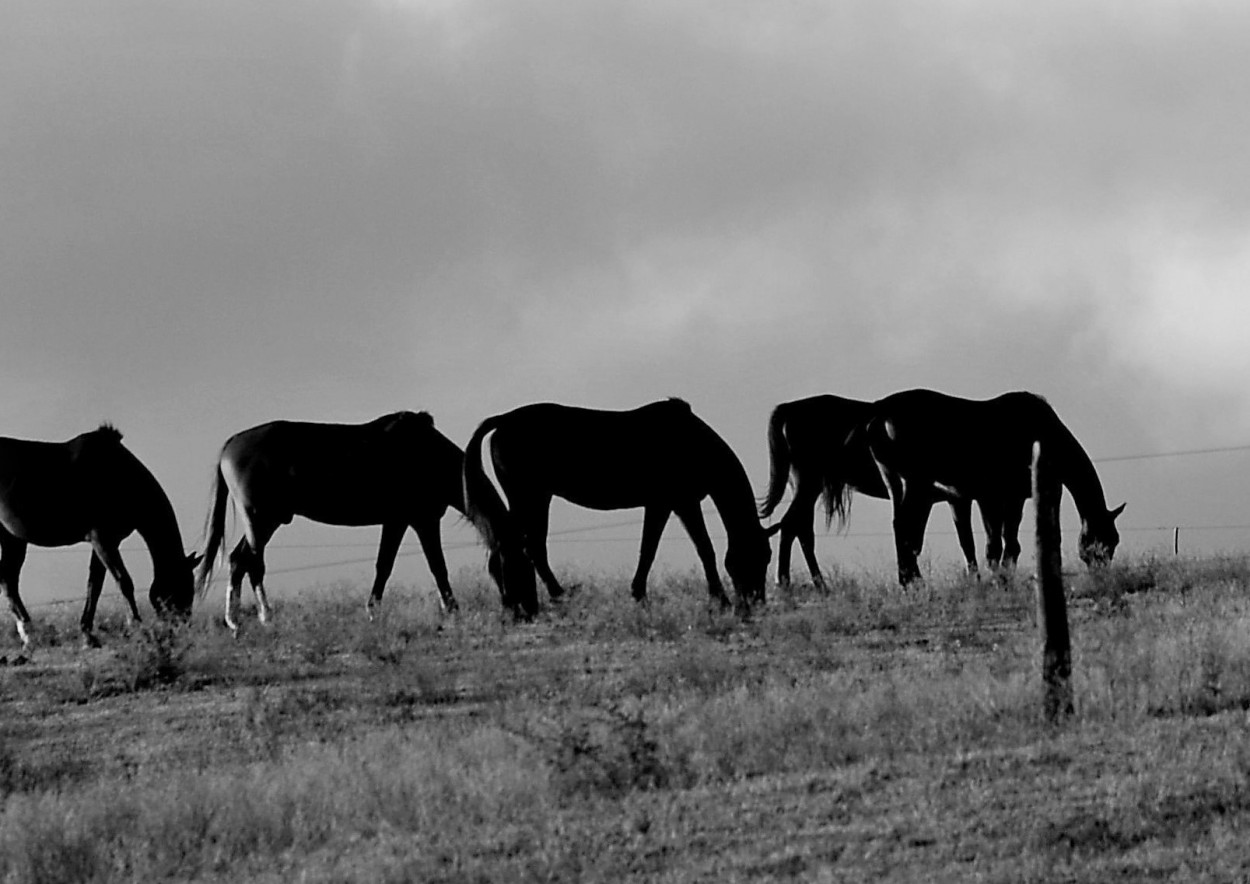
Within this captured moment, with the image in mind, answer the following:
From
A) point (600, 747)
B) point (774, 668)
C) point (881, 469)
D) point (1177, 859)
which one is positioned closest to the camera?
point (1177, 859)

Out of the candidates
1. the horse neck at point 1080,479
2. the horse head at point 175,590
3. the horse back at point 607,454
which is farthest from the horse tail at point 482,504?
the horse neck at point 1080,479

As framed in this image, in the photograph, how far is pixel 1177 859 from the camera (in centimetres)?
840

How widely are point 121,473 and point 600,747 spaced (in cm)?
1039

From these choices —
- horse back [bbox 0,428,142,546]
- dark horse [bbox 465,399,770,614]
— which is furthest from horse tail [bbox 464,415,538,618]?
horse back [bbox 0,428,142,546]

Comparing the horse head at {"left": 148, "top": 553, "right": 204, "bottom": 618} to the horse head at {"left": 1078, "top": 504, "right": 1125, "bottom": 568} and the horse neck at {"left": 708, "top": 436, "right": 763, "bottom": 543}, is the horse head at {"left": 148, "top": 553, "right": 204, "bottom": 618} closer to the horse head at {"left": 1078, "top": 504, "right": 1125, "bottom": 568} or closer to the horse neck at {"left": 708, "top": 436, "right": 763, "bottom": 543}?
the horse neck at {"left": 708, "top": 436, "right": 763, "bottom": 543}

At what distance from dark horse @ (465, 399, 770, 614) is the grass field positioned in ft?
7.10

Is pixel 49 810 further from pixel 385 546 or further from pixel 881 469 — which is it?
pixel 881 469

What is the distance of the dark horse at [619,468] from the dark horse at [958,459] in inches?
84.0

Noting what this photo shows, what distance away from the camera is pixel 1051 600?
11688 mm

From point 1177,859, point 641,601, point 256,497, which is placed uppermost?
point 256,497

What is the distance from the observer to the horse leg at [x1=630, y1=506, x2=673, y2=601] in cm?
1875

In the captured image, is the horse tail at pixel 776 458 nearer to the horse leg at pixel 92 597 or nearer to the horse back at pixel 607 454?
the horse back at pixel 607 454

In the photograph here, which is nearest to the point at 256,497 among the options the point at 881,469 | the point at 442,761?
the point at 881,469

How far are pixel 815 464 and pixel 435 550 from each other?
483 cm
